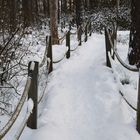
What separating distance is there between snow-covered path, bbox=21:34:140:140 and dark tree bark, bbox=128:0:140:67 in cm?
78

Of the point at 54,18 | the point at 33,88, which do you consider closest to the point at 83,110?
the point at 33,88

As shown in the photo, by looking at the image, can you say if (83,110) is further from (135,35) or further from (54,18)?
(54,18)

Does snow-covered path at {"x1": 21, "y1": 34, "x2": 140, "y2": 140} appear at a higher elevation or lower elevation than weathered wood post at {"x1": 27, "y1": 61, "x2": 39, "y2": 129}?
lower

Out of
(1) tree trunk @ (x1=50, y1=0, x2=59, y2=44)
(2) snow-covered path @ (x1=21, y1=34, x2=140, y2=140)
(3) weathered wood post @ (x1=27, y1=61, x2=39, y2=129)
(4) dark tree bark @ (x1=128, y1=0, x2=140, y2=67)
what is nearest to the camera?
(3) weathered wood post @ (x1=27, y1=61, x2=39, y2=129)

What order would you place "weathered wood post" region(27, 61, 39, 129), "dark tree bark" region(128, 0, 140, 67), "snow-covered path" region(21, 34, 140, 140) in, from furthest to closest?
"dark tree bark" region(128, 0, 140, 67)
"snow-covered path" region(21, 34, 140, 140)
"weathered wood post" region(27, 61, 39, 129)

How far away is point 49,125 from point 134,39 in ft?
14.1

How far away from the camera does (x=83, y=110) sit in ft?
20.9

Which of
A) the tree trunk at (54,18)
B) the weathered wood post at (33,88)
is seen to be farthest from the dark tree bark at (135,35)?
the tree trunk at (54,18)

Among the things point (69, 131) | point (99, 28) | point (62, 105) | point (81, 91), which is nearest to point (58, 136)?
point (69, 131)

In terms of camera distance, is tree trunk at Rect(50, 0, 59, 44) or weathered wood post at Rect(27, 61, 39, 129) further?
tree trunk at Rect(50, 0, 59, 44)

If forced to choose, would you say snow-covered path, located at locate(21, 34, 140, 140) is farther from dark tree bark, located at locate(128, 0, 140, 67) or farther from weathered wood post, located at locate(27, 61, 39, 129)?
dark tree bark, located at locate(128, 0, 140, 67)

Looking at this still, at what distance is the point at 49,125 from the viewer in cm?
551

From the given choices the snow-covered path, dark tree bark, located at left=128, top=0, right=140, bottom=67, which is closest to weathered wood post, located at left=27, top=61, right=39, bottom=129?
the snow-covered path

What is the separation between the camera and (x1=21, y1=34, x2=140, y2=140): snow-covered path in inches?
210
